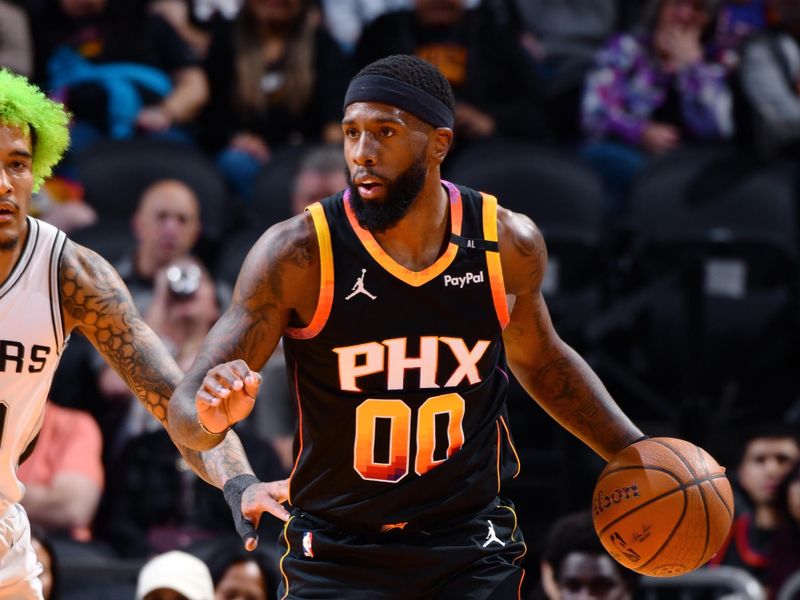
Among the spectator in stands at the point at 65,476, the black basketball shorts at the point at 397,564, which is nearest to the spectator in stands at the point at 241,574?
the spectator in stands at the point at 65,476

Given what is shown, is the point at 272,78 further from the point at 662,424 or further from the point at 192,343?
the point at 662,424

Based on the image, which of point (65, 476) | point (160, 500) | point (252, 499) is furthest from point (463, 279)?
point (65, 476)

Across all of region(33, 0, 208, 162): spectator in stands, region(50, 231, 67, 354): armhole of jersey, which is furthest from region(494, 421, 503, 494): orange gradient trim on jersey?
region(33, 0, 208, 162): spectator in stands

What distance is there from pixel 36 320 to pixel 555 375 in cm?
163

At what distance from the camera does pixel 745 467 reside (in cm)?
778

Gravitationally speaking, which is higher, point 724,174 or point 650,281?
point 724,174

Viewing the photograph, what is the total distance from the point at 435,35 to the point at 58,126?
5.37 meters

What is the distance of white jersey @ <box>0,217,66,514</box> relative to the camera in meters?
4.29

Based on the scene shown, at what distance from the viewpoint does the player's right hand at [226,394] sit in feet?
12.1

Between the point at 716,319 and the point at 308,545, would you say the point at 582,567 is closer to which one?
the point at 308,545

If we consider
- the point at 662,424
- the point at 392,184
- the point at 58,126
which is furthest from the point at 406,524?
the point at 662,424

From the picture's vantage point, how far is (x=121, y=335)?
14.8 feet

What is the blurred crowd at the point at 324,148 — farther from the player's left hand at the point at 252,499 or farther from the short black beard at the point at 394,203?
the short black beard at the point at 394,203

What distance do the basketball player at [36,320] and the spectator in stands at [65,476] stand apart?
3023 millimetres
